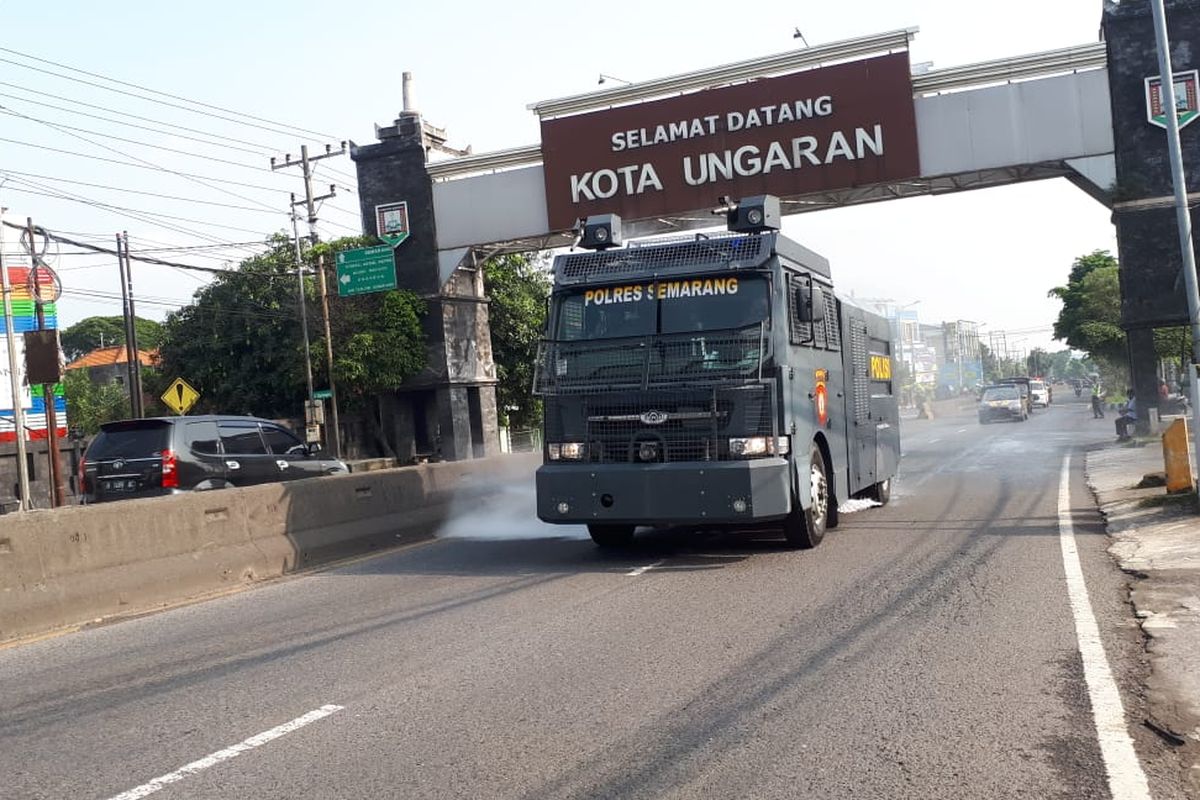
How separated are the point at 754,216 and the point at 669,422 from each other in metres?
2.33

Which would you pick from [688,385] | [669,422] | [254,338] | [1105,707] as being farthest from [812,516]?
[254,338]

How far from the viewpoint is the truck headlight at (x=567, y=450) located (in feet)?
35.4

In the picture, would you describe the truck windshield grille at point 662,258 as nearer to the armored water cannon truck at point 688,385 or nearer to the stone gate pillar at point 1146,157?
the armored water cannon truck at point 688,385

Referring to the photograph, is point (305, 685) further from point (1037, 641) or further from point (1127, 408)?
point (1127, 408)

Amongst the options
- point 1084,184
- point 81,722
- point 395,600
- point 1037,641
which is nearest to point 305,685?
point 81,722

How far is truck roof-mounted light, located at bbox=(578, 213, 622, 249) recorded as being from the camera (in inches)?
470

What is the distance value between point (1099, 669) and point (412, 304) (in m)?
26.4

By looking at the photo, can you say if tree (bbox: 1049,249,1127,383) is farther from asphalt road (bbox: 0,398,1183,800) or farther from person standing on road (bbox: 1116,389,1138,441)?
asphalt road (bbox: 0,398,1183,800)

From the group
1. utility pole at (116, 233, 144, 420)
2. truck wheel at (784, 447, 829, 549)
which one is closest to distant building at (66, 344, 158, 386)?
utility pole at (116, 233, 144, 420)

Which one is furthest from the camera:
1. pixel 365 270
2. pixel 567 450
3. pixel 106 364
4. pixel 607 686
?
pixel 106 364

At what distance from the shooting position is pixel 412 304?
102 ft

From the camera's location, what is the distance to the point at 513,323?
1618 inches

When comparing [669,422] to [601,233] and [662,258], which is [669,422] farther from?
[601,233]

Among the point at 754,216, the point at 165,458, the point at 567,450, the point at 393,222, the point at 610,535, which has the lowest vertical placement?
the point at 610,535
